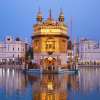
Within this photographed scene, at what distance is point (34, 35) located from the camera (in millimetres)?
40750

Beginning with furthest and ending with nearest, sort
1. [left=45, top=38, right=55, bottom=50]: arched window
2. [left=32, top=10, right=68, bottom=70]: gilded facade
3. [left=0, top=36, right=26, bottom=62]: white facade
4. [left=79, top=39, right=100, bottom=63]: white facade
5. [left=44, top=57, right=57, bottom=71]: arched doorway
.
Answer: [left=79, top=39, right=100, bottom=63]: white facade, [left=0, top=36, right=26, bottom=62]: white facade, [left=45, top=38, right=55, bottom=50]: arched window, [left=32, top=10, right=68, bottom=70]: gilded facade, [left=44, top=57, right=57, bottom=71]: arched doorway

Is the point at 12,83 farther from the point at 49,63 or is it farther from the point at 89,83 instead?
the point at 49,63

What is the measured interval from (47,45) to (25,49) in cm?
3897

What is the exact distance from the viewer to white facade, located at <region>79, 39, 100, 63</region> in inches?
3231

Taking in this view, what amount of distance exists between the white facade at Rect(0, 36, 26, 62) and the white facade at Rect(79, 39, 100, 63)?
12320mm

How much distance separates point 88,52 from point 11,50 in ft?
53.5

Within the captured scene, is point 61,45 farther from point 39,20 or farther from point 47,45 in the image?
point 39,20

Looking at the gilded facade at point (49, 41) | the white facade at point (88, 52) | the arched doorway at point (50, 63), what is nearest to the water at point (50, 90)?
the arched doorway at point (50, 63)

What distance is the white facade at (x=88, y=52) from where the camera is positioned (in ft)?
269

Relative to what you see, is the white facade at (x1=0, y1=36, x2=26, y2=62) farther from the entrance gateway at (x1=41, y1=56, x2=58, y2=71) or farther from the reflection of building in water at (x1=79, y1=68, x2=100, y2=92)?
the reflection of building in water at (x1=79, y1=68, x2=100, y2=92)

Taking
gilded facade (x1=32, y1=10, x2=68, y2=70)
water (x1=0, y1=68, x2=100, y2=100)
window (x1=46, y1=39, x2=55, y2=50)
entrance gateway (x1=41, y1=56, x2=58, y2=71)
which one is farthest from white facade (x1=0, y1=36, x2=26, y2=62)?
water (x1=0, y1=68, x2=100, y2=100)

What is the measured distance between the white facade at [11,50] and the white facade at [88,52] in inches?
485

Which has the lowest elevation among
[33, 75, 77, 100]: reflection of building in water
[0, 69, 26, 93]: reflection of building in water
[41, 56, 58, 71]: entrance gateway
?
[0, 69, 26, 93]: reflection of building in water

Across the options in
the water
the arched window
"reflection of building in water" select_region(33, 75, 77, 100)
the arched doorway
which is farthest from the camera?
the arched window
